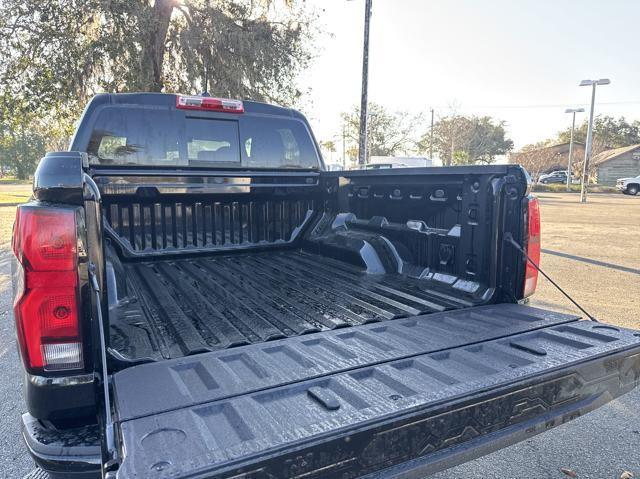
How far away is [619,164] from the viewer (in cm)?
5956

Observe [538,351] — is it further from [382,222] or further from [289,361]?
[382,222]

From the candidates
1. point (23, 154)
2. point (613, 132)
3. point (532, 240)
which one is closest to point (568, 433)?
point (532, 240)

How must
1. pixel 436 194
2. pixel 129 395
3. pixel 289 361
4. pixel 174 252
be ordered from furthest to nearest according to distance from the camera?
1. pixel 174 252
2. pixel 436 194
3. pixel 289 361
4. pixel 129 395

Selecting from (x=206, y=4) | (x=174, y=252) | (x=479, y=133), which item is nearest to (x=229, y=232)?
(x=174, y=252)

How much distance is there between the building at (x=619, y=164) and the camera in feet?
193

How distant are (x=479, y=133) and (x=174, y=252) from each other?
6503 centimetres

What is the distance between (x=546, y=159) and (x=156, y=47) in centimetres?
5840

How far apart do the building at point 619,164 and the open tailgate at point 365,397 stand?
6662 cm

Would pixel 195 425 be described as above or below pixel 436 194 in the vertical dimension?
below

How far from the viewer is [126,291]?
2.75 m

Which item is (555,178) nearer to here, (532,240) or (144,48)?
(144,48)

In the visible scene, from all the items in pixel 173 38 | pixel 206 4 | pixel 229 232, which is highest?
pixel 206 4

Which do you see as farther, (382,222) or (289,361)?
(382,222)

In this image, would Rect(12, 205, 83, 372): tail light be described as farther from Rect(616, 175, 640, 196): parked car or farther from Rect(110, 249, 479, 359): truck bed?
Rect(616, 175, 640, 196): parked car
